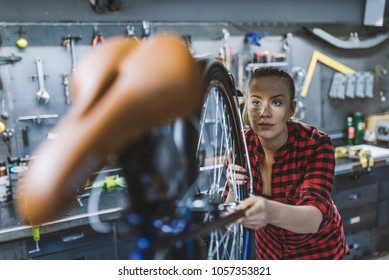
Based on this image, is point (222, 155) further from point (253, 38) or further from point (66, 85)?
point (253, 38)

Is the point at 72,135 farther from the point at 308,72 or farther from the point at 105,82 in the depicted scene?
the point at 308,72

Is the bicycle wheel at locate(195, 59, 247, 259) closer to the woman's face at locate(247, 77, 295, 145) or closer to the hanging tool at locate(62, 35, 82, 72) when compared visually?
the woman's face at locate(247, 77, 295, 145)

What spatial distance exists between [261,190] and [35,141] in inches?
45.4

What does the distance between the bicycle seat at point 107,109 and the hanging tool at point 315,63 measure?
77.7 inches

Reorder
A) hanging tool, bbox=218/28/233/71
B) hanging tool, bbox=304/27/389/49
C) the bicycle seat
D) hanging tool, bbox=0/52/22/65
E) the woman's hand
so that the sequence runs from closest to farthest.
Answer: the bicycle seat < the woman's hand < hanging tool, bbox=0/52/22/65 < hanging tool, bbox=218/28/233/71 < hanging tool, bbox=304/27/389/49

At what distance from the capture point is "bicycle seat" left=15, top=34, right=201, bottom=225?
0.28m

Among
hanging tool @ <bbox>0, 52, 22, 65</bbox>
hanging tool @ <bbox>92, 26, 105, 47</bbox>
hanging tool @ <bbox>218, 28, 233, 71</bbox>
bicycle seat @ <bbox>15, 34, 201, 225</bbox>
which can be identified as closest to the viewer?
bicycle seat @ <bbox>15, 34, 201, 225</bbox>

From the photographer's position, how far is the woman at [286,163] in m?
0.77

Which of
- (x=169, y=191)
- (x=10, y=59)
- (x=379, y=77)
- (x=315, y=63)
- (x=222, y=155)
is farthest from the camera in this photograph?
(x=379, y=77)

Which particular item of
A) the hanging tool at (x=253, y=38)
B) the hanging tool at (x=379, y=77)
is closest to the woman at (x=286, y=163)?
the hanging tool at (x=253, y=38)

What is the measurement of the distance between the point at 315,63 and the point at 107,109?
2.12 metres

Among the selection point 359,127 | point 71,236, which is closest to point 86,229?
point 71,236

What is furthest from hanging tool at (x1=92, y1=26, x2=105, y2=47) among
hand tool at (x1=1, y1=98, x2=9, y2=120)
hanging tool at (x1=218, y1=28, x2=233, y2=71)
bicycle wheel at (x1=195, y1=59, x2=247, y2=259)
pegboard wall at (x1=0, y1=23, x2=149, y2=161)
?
bicycle wheel at (x1=195, y1=59, x2=247, y2=259)

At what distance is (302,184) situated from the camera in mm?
811
